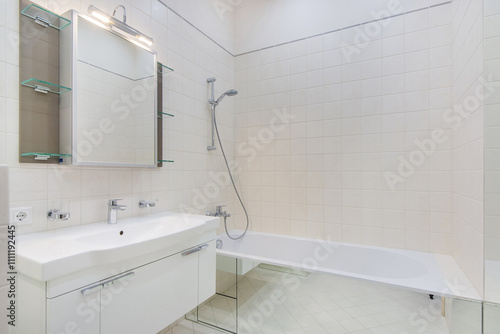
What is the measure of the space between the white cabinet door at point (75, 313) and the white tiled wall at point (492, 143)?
189 cm

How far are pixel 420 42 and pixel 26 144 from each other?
2782mm

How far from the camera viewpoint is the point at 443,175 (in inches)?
82.0

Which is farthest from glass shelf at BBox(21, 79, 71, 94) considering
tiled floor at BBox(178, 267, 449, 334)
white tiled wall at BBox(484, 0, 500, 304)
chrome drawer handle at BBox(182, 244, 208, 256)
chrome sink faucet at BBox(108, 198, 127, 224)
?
white tiled wall at BBox(484, 0, 500, 304)

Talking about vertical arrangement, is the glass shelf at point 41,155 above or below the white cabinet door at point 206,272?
above

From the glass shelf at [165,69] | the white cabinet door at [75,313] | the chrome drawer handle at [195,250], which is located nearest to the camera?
the white cabinet door at [75,313]

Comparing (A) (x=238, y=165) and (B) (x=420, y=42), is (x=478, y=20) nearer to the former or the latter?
(B) (x=420, y=42)

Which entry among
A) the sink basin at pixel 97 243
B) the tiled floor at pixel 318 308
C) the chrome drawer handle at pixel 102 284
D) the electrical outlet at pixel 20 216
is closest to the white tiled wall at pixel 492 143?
the tiled floor at pixel 318 308

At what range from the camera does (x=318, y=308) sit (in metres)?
1.74

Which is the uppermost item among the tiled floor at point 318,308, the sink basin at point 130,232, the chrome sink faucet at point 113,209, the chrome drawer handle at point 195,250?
the chrome sink faucet at point 113,209

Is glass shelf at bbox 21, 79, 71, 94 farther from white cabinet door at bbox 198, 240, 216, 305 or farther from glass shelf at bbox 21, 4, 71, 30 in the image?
white cabinet door at bbox 198, 240, 216, 305

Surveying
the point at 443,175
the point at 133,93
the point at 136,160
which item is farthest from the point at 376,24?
the point at 136,160

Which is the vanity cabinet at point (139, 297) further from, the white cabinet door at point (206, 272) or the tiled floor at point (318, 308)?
the tiled floor at point (318, 308)

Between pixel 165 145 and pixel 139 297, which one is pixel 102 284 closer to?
pixel 139 297

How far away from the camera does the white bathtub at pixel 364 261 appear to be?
61.7 inches
